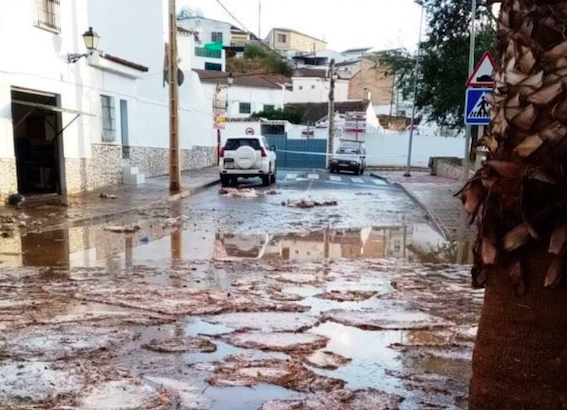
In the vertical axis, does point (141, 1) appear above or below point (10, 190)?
above

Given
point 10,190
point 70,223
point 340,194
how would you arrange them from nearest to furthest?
point 70,223 < point 10,190 < point 340,194

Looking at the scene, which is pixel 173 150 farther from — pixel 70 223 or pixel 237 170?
pixel 70 223

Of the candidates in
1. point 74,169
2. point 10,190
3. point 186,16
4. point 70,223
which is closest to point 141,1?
point 74,169

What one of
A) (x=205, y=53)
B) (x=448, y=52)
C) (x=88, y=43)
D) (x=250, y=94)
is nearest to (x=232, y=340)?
(x=88, y=43)

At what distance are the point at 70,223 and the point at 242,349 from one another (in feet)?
28.0

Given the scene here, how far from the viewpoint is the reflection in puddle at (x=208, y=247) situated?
8562 mm

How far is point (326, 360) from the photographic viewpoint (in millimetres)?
4223

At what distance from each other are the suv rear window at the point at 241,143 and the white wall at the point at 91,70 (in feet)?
12.8

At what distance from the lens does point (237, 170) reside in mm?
22125

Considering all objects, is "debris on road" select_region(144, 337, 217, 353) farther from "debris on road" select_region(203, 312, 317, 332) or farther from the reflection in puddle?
the reflection in puddle

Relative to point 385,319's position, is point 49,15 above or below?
above

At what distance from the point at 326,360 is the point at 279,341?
538 millimetres

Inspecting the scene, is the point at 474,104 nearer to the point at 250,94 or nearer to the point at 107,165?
the point at 107,165


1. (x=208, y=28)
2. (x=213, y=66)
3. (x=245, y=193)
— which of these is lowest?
(x=245, y=193)
